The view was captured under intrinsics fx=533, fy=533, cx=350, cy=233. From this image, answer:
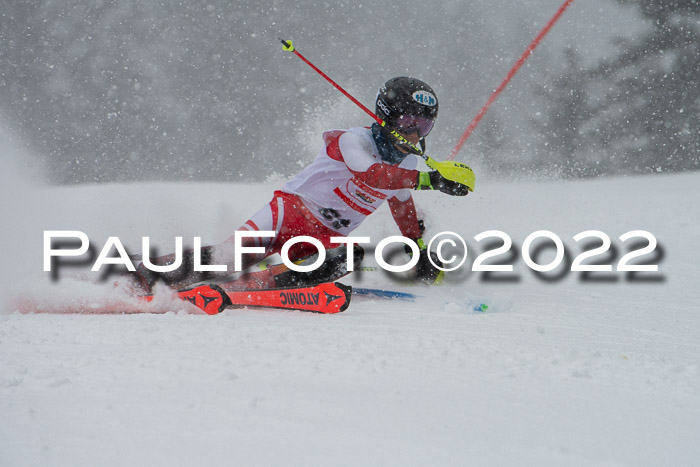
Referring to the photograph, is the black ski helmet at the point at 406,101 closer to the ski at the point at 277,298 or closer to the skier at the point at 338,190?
the skier at the point at 338,190

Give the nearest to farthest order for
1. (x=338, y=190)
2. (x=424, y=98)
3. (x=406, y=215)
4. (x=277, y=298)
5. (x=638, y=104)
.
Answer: (x=277, y=298), (x=424, y=98), (x=338, y=190), (x=406, y=215), (x=638, y=104)

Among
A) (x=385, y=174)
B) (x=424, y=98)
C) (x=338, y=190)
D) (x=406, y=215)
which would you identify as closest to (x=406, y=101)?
(x=424, y=98)

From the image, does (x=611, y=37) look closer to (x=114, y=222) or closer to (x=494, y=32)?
(x=494, y=32)

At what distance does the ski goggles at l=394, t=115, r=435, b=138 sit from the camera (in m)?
3.25

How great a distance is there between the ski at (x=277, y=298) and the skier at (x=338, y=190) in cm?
40

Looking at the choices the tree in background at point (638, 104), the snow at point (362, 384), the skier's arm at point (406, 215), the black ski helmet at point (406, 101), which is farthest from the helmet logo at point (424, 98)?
the tree in background at point (638, 104)

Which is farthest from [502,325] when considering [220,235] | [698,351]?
[220,235]

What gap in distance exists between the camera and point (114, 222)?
15.2 feet

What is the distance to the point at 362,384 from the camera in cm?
142

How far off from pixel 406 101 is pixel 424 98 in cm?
12

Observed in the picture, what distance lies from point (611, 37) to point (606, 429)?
15833 millimetres

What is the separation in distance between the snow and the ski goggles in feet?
3.48

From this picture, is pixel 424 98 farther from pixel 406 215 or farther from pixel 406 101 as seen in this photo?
pixel 406 215

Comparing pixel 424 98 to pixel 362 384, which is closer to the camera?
pixel 362 384
